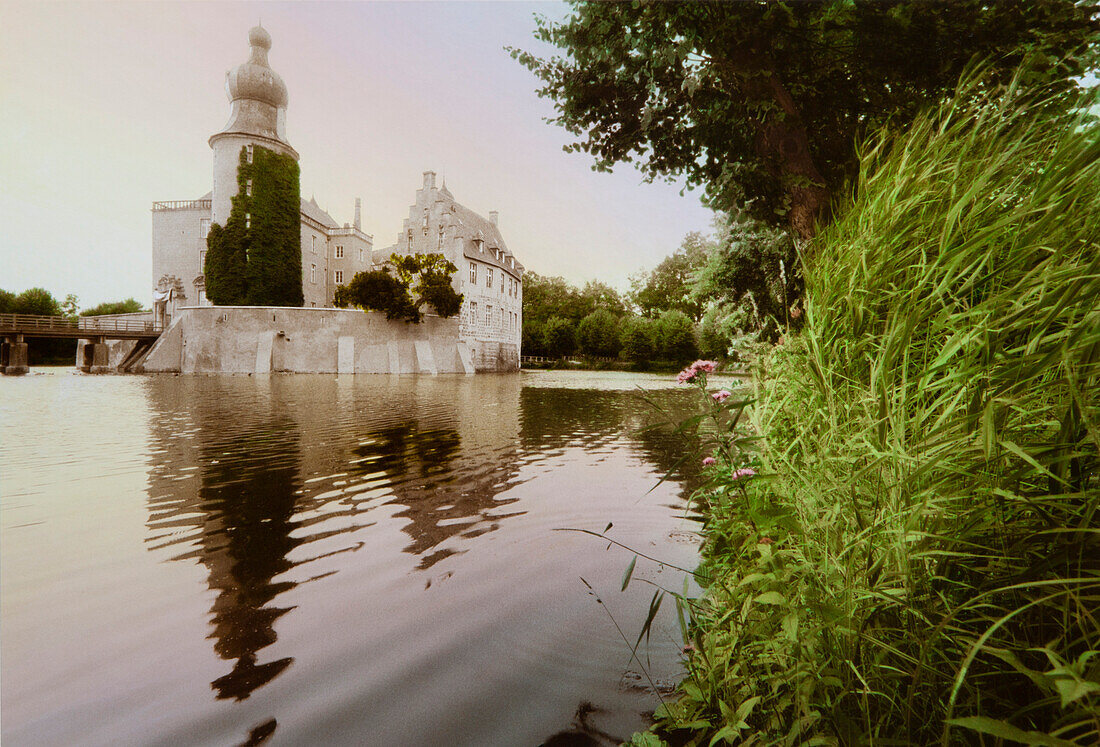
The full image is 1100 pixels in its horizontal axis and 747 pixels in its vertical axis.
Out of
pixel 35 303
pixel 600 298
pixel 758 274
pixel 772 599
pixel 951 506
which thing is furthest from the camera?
pixel 600 298

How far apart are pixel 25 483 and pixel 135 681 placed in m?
4.90

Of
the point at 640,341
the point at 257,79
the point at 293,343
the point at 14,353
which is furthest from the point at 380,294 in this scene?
the point at 640,341

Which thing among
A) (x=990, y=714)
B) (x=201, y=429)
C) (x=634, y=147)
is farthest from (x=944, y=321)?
(x=201, y=429)

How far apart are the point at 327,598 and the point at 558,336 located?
57152 mm

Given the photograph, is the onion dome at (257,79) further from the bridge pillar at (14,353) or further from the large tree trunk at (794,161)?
the large tree trunk at (794,161)

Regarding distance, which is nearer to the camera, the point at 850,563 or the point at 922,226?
the point at 850,563

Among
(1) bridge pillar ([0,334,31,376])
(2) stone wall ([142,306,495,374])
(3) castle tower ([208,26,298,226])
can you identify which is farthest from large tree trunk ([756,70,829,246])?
(1) bridge pillar ([0,334,31,376])

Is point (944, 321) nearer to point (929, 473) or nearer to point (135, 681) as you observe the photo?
point (929, 473)

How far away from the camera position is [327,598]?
116 inches

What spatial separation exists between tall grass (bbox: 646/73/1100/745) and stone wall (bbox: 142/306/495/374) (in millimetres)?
35342

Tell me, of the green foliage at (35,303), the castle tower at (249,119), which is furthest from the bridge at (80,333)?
the castle tower at (249,119)

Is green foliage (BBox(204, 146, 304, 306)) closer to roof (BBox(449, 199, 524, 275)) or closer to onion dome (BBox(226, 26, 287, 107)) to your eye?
onion dome (BBox(226, 26, 287, 107))

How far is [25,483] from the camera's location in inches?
208

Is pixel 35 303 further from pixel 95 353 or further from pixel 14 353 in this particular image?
pixel 14 353
